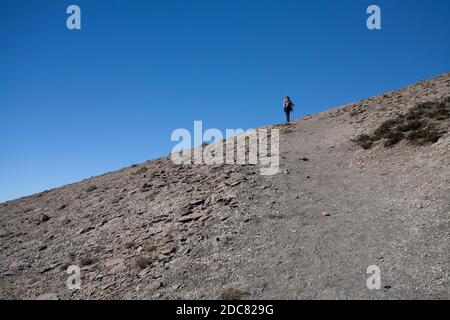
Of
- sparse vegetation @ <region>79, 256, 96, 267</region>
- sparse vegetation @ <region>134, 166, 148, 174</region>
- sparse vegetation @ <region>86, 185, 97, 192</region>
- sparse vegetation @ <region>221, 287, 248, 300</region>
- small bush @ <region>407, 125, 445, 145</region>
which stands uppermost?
small bush @ <region>407, 125, 445, 145</region>

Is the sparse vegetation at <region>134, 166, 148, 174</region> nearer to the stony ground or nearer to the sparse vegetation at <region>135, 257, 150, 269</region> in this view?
the stony ground

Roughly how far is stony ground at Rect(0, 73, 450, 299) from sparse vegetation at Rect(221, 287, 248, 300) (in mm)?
46

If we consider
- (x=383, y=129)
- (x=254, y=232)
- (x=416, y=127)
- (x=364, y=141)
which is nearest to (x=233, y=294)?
(x=254, y=232)

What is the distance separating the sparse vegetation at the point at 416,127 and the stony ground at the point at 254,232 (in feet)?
2.18

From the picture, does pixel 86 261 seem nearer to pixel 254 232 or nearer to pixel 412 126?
pixel 254 232

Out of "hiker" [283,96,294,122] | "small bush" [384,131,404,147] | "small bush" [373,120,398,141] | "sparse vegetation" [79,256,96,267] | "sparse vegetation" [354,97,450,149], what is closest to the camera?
"sparse vegetation" [79,256,96,267]

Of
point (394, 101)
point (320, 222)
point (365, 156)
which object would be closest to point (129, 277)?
point (320, 222)

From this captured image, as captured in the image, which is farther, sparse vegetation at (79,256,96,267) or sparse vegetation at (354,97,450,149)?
sparse vegetation at (354,97,450,149)

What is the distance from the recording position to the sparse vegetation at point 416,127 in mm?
20673

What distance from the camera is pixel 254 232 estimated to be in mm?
13812

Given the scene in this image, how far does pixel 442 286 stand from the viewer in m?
9.37

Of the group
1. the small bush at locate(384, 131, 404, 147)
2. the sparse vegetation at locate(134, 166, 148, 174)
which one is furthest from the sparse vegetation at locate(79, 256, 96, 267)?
the small bush at locate(384, 131, 404, 147)

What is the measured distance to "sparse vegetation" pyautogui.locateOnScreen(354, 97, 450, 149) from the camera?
20673 millimetres
